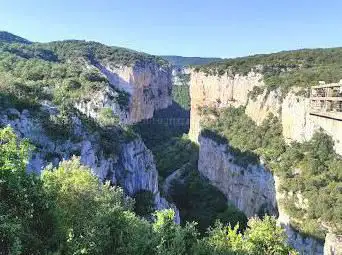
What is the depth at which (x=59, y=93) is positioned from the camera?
5831 cm

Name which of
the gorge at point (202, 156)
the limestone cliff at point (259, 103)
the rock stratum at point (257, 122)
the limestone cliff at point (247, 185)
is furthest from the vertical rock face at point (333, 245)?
the limestone cliff at point (259, 103)

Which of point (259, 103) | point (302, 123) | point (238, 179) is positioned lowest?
point (238, 179)

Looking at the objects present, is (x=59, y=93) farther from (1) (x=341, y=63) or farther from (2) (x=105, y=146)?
(1) (x=341, y=63)

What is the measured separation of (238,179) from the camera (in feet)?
243

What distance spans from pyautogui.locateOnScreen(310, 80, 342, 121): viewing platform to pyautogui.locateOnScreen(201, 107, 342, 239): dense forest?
489 centimetres

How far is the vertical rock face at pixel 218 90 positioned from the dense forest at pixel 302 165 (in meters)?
6.43

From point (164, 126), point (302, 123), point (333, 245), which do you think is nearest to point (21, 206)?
point (333, 245)

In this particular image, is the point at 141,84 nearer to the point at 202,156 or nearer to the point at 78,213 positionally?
the point at 202,156

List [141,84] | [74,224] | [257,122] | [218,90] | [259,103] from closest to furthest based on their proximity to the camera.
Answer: [74,224] < [259,103] < [257,122] < [218,90] < [141,84]

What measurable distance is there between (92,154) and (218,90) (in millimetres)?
58121

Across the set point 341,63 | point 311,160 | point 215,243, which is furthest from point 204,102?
point 215,243

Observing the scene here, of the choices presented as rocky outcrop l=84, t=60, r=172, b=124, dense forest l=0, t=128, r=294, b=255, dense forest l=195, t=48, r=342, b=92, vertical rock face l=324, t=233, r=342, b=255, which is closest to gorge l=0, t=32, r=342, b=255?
dense forest l=0, t=128, r=294, b=255

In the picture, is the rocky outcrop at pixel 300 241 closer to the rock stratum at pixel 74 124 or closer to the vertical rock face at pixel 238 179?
the vertical rock face at pixel 238 179

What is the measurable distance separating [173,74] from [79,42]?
46610 millimetres
